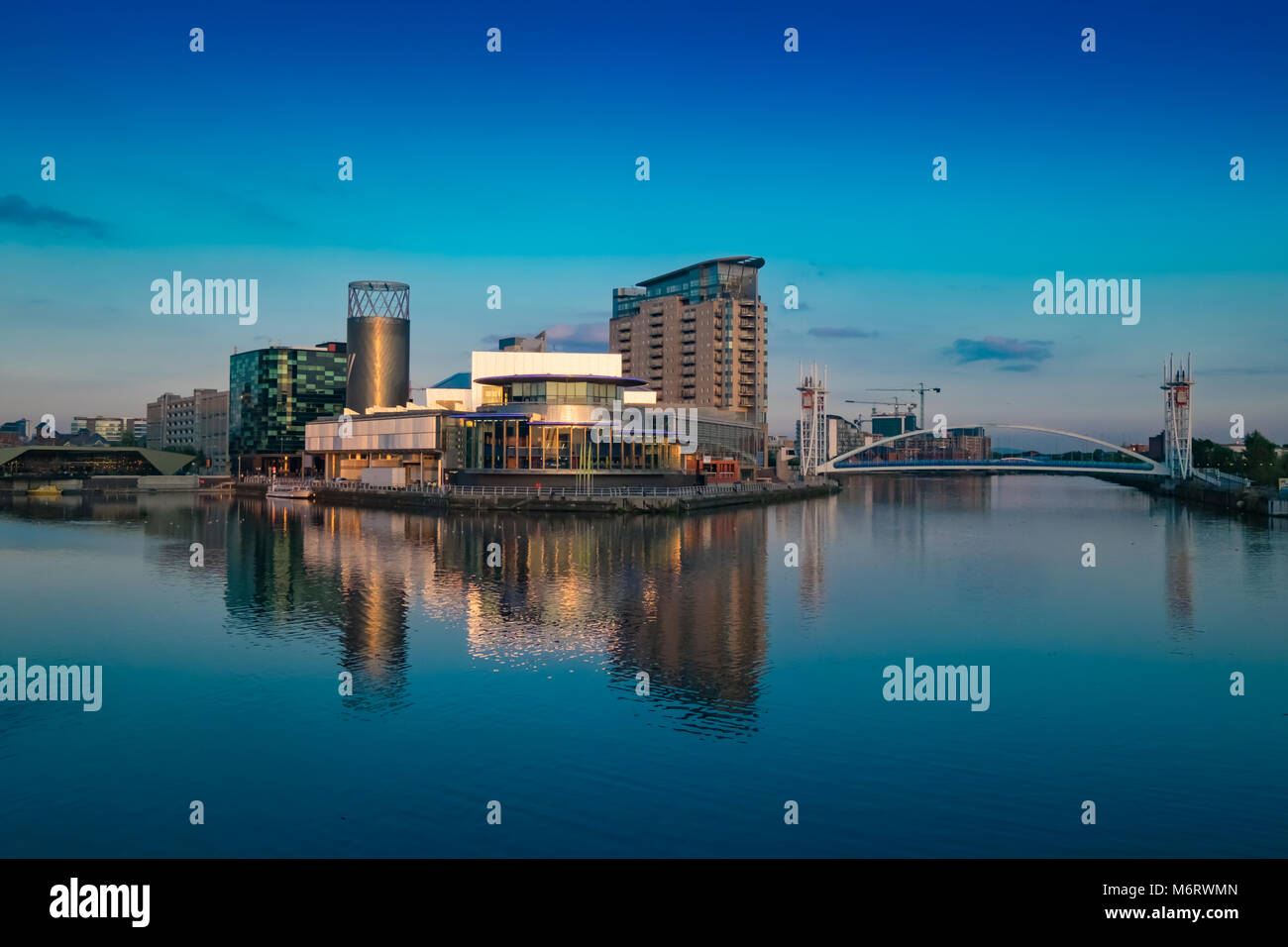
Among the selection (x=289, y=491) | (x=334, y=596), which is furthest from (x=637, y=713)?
(x=289, y=491)

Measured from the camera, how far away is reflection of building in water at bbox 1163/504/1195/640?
88.0 feet

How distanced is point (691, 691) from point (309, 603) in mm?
15399

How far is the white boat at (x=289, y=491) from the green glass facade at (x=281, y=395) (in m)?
45.9

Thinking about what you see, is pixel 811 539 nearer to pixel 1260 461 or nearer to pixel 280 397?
pixel 1260 461

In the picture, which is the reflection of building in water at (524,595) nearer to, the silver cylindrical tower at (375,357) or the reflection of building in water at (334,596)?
the reflection of building in water at (334,596)

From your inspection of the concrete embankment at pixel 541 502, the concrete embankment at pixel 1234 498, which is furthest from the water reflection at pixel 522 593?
the concrete embankment at pixel 1234 498

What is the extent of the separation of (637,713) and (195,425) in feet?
565

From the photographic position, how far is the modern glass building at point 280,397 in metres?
140

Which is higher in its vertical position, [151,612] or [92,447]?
[92,447]

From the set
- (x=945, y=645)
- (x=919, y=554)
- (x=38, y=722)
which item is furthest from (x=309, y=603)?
(x=919, y=554)

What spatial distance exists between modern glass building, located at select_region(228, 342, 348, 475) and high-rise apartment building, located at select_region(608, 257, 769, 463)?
48.1m

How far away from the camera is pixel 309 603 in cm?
2886

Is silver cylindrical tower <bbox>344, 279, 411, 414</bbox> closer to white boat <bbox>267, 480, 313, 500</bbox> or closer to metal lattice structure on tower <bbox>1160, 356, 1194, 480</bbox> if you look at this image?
white boat <bbox>267, 480, 313, 500</bbox>
